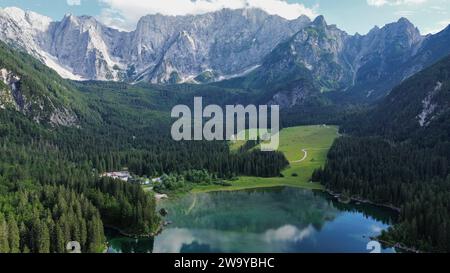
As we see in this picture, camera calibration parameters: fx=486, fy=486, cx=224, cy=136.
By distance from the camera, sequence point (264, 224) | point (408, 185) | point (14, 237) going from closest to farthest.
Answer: point (14, 237) < point (264, 224) < point (408, 185)

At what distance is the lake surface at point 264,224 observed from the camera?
111625mm

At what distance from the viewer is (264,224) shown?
134250mm

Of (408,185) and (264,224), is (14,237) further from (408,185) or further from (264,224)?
(408,185)

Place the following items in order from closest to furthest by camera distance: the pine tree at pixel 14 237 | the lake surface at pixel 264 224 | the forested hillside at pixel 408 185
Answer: the pine tree at pixel 14 237 < the forested hillside at pixel 408 185 < the lake surface at pixel 264 224

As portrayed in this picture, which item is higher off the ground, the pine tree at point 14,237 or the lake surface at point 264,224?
the pine tree at point 14,237

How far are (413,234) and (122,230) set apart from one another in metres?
68.6

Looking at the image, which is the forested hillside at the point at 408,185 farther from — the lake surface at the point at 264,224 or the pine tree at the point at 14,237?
the pine tree at the point at 14,237

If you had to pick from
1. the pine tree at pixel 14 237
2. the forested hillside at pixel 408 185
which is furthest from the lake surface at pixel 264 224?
the pine tree at pixel 14 237

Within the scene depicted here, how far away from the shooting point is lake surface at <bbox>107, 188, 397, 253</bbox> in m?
112

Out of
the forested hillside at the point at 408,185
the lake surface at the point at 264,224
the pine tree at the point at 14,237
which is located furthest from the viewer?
the lake surface at the point at 264,224

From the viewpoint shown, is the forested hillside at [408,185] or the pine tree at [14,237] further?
the forested hillside at [408,185]

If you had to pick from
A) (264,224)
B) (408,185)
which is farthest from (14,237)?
(408,185)
